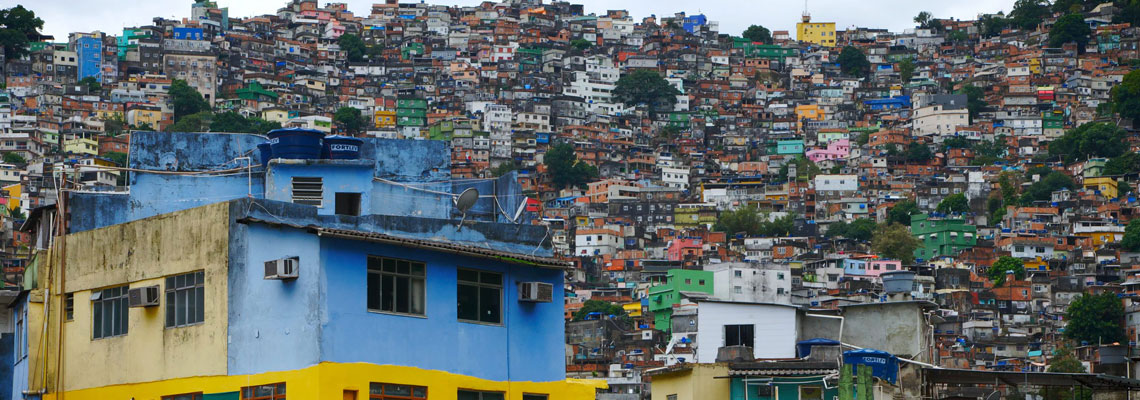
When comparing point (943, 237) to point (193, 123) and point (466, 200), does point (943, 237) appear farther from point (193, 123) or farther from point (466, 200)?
point (466, 200)

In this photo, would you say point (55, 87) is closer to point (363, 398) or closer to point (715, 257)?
point (715, 257)

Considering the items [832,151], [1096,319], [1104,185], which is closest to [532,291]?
[1096,319]

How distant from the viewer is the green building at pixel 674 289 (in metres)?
89.9

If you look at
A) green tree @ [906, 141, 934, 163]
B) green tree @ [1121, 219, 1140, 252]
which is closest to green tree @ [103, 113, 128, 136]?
green tree @ [906, 141, 934, 163]

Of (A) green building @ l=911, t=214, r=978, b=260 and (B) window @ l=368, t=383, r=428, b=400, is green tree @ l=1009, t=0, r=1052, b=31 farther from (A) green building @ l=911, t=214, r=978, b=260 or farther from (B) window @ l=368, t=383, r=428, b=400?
(B) window @ l=368, t=383, r=428, b=400

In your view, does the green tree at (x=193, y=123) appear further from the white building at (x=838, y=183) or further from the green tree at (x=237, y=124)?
the white building at (x=838, y=183)

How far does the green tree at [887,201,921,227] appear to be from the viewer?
128m

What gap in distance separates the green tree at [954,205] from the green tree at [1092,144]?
45.2 ft

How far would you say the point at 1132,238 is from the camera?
11044 cm

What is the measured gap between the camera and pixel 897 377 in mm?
24609

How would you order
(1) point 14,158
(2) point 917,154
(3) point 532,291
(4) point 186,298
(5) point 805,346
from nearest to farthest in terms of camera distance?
1. (4) point 186,298
2. (3) point 532,291
3. (5) point 805,346
4. (1) point 14,158
5. (2) point 917,154

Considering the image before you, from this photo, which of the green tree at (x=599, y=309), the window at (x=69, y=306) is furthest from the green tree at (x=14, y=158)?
the window at (x=69, y=306)

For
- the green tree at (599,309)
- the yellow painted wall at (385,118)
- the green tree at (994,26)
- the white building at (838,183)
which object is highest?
the green tree at (994,26)

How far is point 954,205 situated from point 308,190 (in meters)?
109
